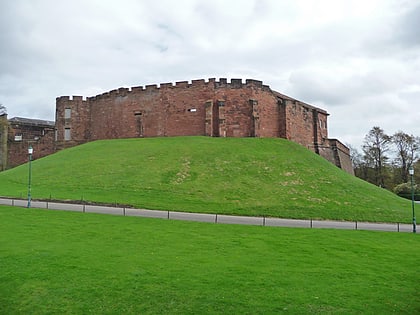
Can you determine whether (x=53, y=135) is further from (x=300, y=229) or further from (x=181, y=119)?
(x=300, y=229)

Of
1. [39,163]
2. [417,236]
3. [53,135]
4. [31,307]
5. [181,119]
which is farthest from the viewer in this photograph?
[53,135]

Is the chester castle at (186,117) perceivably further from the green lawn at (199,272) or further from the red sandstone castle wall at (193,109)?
the green lawn at (199,272)

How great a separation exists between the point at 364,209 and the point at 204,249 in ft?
50.9

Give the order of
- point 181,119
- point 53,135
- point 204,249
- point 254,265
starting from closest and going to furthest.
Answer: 1. point 254,265
2. point 204,249
3. point 181,119
4. point 53,135

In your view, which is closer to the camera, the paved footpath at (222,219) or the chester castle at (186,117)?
the paved footpath at (222,219)

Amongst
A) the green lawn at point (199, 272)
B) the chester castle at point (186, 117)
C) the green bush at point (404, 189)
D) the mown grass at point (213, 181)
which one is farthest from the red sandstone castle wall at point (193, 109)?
the green lawn at point (199, 272)

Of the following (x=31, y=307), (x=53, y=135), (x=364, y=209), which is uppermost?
(x=53, y=135)

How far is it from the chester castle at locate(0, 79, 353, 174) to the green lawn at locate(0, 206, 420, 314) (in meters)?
25.8

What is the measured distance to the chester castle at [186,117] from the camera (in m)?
41.1

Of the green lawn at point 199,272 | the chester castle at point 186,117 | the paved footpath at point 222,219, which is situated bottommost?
the green lawn at point 199,272

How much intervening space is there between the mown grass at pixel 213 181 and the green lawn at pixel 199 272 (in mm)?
8348

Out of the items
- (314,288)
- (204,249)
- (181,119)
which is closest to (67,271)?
(204,249)

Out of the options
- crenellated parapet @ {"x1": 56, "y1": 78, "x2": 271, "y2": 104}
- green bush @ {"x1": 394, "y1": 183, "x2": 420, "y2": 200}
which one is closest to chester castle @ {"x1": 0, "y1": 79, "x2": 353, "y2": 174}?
crenellated parapet @ {"x1": 56, "y1": 78, "x2": 271, "y2": 104}

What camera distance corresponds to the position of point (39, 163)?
123 feet
